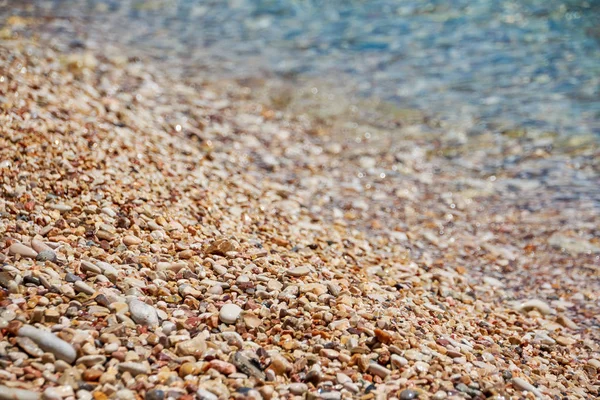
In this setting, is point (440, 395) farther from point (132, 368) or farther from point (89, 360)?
point (89, 360)

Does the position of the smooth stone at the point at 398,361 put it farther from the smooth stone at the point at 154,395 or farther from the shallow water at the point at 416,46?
the shallow water at the point at 416,46

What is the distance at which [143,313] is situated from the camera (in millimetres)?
3559

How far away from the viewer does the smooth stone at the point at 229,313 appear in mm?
3695

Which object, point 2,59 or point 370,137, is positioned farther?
point 370,137

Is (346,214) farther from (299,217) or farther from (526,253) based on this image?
(526,253)

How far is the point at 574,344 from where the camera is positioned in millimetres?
4676

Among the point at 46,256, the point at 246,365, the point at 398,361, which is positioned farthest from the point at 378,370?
the point at 46,256

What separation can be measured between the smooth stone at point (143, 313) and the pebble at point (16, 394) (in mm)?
723

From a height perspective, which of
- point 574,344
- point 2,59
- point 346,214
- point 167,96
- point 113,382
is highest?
point 2,59

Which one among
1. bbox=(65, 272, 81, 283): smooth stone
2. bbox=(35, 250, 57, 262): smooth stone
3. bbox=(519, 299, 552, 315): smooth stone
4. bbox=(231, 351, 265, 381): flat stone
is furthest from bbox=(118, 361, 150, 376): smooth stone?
bbox=(519, 299, 552, 315): smooth stone

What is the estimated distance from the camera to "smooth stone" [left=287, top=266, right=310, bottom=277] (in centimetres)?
429

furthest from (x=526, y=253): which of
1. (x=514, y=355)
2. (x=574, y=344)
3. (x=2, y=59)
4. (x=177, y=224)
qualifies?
(x=2, y=59)

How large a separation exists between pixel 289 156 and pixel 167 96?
6.14 feet

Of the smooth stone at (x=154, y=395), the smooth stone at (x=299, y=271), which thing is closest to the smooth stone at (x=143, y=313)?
the smooth stone at (x=154, y=395)
